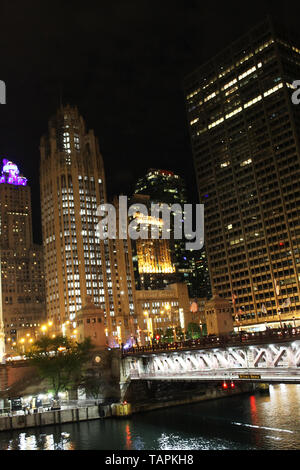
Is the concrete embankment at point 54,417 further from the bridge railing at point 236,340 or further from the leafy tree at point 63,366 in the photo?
the bridge railing at point 236,340

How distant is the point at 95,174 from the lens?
19750cm

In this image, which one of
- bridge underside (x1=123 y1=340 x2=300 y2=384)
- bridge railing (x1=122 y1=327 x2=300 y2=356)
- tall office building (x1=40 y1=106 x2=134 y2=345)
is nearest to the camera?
bridge underside (x1=123 y1=340 x2=300 y2=384)

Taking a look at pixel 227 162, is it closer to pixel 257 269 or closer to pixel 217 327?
pixel 257 269

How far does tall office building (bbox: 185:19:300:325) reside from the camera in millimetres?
158125

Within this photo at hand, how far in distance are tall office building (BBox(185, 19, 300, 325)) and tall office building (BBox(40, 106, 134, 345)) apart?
41.4 m

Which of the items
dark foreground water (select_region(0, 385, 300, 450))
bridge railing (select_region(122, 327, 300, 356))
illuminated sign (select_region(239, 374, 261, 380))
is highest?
bridge railing (select_region(122, 327, 300, 356))

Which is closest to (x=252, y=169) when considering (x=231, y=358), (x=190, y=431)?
(x=190, y=431)

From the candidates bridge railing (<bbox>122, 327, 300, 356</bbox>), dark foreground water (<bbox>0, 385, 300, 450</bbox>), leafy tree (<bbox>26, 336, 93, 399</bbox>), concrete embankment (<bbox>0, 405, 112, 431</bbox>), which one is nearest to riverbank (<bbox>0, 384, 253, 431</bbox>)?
concrete embankment (<bbox>0, 405, 112, 431</bbox>)

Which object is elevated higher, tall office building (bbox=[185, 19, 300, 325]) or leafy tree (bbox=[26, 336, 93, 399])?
tall office building (bbox=[185, 19, 300, 325])

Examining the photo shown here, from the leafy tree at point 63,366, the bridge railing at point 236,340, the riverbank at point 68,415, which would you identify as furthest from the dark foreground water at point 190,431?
the leafy tree at point 63,366

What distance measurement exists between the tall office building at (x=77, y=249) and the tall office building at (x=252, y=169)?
4136 cm

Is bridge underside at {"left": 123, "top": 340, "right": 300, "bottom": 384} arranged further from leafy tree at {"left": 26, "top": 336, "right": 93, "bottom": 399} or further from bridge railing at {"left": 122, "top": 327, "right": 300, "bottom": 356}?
leafy tree at {"left": 26, "top": 336, "right": 93, "bottom": 399}

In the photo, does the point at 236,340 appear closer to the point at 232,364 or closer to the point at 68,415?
the point at 232,364
